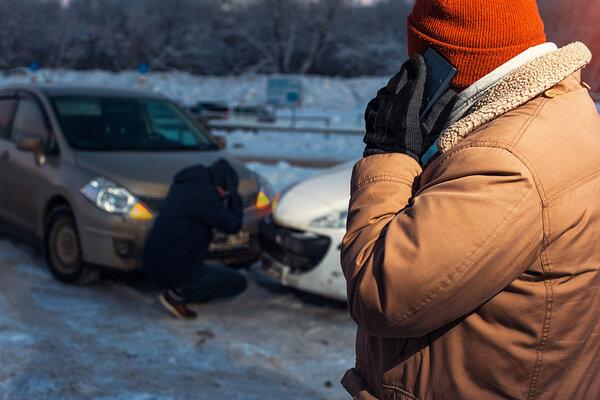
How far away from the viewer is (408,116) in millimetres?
1516

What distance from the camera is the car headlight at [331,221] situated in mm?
4883

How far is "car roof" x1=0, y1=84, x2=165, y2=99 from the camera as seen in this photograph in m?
6.45

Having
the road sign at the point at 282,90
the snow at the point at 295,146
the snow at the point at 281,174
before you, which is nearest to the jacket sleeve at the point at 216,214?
the snow at the point at 281,174

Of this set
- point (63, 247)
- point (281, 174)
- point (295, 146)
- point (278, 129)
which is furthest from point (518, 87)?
point (278, 129)

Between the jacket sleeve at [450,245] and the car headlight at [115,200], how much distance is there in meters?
3.98

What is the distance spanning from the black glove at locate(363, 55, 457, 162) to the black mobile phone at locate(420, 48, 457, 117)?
0.04ft

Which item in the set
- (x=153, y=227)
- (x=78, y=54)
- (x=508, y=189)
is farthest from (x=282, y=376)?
(x=78, y=54)

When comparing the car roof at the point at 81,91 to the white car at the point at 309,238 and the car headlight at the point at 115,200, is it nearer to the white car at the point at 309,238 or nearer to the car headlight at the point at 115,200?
the car headlight at the point at 115,200

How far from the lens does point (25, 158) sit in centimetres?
606

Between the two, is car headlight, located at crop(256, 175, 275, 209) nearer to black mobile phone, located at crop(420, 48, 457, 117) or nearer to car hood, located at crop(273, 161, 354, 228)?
car hood, located at crop(273, 161, 354, 228)

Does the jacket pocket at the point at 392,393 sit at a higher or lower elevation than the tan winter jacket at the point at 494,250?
lower

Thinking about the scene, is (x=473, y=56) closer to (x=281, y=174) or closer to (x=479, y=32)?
(x=479, y=32)

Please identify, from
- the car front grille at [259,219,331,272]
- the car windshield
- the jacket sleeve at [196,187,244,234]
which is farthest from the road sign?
the jacket sleeve at [196,187,244,234]

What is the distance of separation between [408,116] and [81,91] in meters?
5.63
